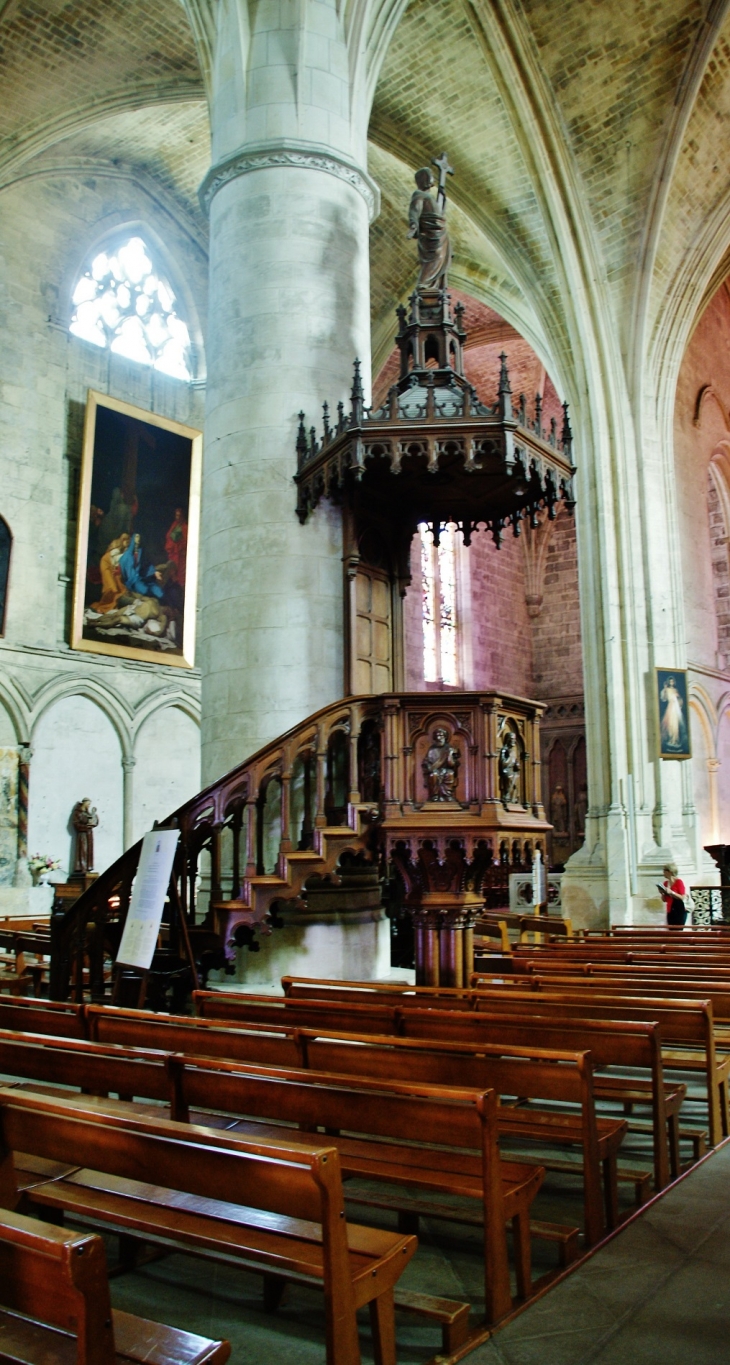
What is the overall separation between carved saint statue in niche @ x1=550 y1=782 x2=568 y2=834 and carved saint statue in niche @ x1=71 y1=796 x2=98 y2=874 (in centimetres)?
1039

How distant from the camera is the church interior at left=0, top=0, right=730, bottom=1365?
2551mm

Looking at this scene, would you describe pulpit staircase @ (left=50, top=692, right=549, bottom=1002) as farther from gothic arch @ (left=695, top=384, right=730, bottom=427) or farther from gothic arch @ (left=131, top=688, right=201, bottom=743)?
gothic arch @ (left=695, top=384, right=730, bottom=427)

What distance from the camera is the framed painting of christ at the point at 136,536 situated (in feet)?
51.0

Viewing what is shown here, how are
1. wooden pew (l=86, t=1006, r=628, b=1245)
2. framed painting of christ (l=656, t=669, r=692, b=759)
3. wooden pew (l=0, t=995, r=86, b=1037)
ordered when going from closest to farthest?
wooden pew (l=86, t=1006, r=628, b=1245) → wooden pew (l=0, t=995, r=86, b=1037) → framed painting of christ (l=656, t=669, r=692, b=759)

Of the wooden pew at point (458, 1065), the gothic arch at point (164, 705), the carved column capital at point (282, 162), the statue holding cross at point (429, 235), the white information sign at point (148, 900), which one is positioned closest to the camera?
the wooden pew at point (458, 1065)

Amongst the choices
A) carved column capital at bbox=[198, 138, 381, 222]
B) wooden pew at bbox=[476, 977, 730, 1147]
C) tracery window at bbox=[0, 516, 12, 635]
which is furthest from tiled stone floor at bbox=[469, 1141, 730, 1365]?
tracery window at bbox=[0, 516, 12, 635]

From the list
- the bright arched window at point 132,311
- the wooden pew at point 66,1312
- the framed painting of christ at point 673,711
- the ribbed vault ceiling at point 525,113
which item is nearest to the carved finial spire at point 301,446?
the wooden pew at point 66,1312

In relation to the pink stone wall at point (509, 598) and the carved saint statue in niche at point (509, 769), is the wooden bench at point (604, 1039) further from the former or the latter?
the pink stone wall at point (509, 598)

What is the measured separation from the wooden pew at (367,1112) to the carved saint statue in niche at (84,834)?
1194 cm

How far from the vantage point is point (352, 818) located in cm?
654

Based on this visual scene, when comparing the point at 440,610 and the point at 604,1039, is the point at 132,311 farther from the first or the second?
the point at 604,1039

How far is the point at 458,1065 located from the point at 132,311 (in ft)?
53.3

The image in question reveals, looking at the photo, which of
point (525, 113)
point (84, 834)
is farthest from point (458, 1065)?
point (525, 113)

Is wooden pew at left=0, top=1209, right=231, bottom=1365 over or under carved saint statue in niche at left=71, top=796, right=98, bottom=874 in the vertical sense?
under
